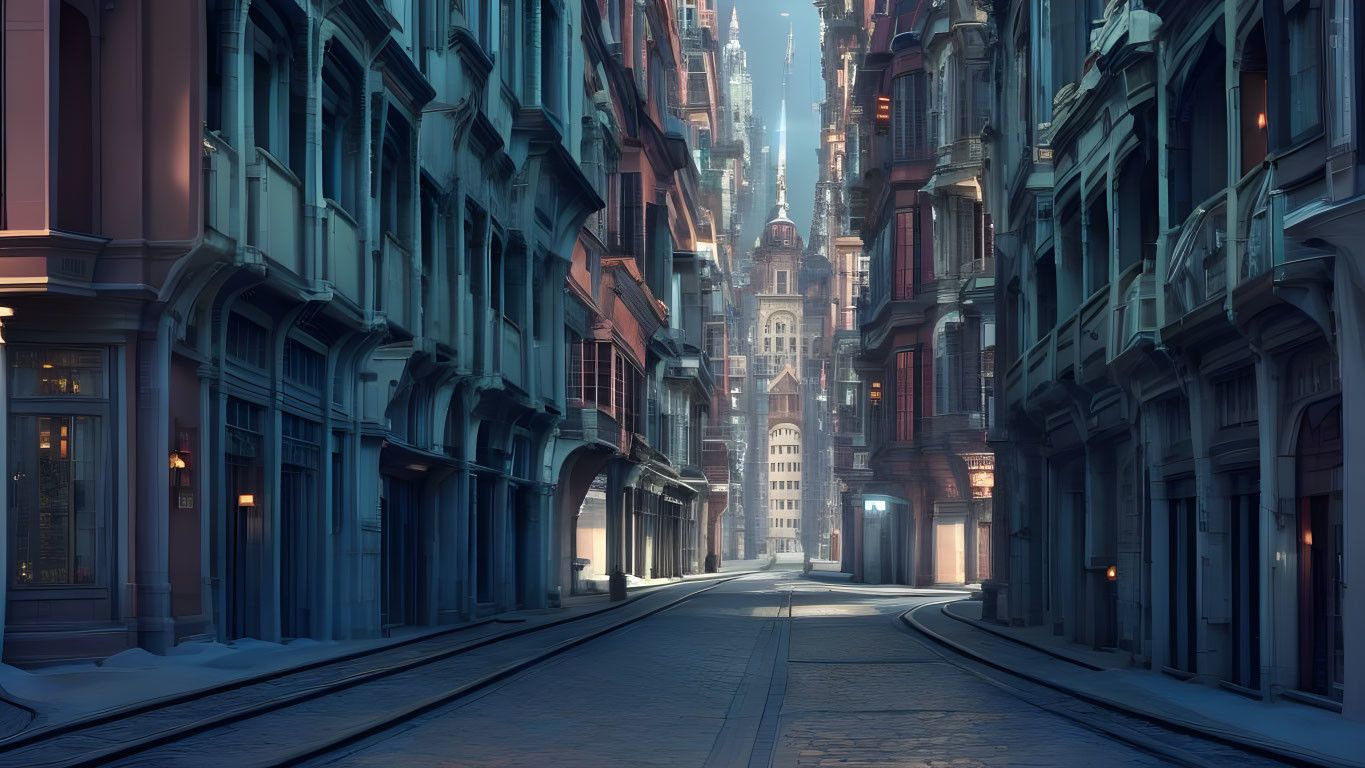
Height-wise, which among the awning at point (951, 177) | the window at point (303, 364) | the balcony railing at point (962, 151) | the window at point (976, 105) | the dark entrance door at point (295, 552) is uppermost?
the window at point (976, 105)

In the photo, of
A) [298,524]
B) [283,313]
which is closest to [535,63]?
[298,524]

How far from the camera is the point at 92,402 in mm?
16328

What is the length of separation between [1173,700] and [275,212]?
11.4 m

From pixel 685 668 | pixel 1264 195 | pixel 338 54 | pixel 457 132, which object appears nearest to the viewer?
pixel 1264 195

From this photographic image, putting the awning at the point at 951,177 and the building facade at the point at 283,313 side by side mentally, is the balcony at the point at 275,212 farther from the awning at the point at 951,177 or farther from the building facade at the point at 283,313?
the awning at the point at 951,177

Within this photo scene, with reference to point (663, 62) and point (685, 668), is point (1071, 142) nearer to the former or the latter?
point (685, 668)

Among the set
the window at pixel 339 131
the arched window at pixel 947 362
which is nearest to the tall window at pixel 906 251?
the arched window at pixel 947 362

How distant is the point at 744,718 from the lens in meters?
13.6

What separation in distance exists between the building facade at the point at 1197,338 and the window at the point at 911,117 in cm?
Answer: 3245

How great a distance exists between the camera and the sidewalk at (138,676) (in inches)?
504

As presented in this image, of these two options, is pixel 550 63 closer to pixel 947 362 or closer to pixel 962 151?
pixel 962 151

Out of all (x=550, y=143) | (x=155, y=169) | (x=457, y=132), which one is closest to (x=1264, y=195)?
(x=155, y=169)

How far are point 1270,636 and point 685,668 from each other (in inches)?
267

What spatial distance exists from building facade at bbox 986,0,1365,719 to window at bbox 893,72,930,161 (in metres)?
→ 32.5
